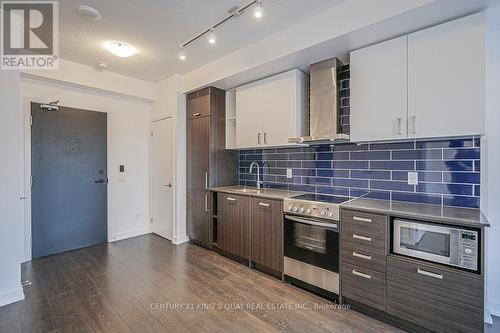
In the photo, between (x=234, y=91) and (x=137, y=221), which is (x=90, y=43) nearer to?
(x=234, y=91)

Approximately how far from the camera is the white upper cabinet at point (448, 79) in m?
1.81

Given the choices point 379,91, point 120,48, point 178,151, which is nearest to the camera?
point 379,91

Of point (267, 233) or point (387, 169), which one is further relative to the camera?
point (267, 233)

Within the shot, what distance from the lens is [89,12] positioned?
225cm

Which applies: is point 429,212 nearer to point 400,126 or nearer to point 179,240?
point 400,126

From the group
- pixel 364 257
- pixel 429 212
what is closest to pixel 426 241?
pixel 429 212

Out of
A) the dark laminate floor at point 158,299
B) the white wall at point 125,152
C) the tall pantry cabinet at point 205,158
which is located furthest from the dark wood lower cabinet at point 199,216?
the white wall at point 125,152

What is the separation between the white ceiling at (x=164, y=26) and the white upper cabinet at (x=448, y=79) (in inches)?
36.8

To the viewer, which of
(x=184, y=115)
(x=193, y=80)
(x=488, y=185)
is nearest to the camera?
(x=488, y=185)

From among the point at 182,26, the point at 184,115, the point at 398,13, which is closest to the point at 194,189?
the point at 184,115

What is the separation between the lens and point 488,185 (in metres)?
2.09

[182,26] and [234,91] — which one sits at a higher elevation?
[182,26]

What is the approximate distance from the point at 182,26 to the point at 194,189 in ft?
7.68

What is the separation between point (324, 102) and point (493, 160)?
158cm
